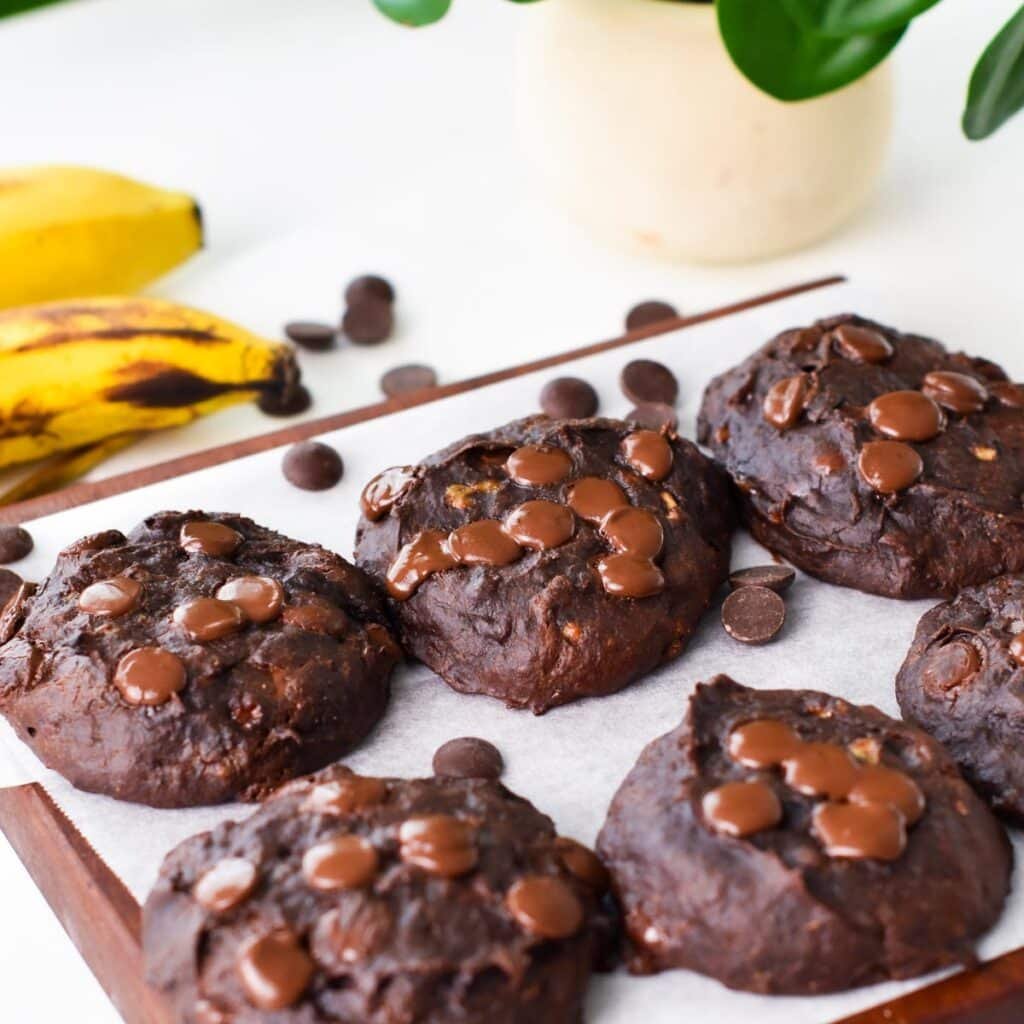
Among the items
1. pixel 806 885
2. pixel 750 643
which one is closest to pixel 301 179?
pixel 750 643

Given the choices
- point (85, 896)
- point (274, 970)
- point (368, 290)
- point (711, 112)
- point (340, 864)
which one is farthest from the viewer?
point (368, 290)

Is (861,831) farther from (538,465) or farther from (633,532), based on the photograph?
(538,465)

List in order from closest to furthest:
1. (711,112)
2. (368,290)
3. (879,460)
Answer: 1. (879,460)
2. (711,112)
3. (368,290)

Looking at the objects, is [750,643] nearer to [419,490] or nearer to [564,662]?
[564,662]

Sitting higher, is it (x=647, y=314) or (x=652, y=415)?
(x=652, y=415)

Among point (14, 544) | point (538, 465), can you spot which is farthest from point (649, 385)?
point (14, 544)

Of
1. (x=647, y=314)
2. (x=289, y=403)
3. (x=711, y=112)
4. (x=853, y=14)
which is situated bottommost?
(x=289, y=403)

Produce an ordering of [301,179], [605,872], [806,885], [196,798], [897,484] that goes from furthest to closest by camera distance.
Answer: [301,179] < [897,484] < [196,798] < [605,872] < [806,885]

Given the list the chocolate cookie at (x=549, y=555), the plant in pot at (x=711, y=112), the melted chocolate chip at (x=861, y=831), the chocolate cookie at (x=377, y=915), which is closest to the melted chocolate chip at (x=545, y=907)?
the chocolate cookie at (x=377, y=915)
